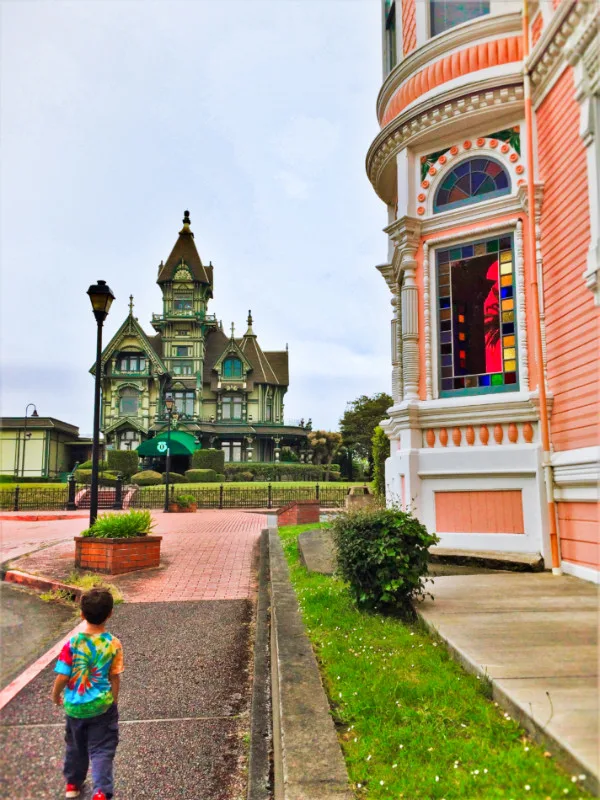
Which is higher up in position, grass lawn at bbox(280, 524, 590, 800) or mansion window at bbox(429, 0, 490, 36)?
mansion window at bbox(429, 0, 490, 36)

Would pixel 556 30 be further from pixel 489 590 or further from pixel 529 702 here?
pixel 529 702

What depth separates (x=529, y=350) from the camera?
773cm

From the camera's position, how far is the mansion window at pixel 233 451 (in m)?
47.0

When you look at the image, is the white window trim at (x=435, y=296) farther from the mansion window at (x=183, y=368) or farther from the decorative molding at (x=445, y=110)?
the mansion window at (x=183, y=368)

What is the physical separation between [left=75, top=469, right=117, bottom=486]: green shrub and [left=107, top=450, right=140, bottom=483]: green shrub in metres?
1.40

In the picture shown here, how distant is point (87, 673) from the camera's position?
2859mm

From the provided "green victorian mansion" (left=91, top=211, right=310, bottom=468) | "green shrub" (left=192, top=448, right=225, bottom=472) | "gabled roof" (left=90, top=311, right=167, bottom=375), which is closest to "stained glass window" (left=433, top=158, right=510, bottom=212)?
"green shrub" (left=192, top=448, right=225, bottom=472)

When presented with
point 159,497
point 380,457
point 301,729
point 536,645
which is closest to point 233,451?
point 159,497

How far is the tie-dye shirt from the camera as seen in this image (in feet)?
9.24

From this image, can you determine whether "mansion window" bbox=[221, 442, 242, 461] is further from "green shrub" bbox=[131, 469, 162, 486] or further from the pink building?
the pink building

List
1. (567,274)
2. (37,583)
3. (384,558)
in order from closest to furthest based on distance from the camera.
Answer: (384,558), (567,274), (37,583)

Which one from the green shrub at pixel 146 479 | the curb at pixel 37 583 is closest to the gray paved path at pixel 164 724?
the curb at pixel 37 583

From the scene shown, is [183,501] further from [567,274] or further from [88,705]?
[88,705]

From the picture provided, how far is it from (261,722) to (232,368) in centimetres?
4524
